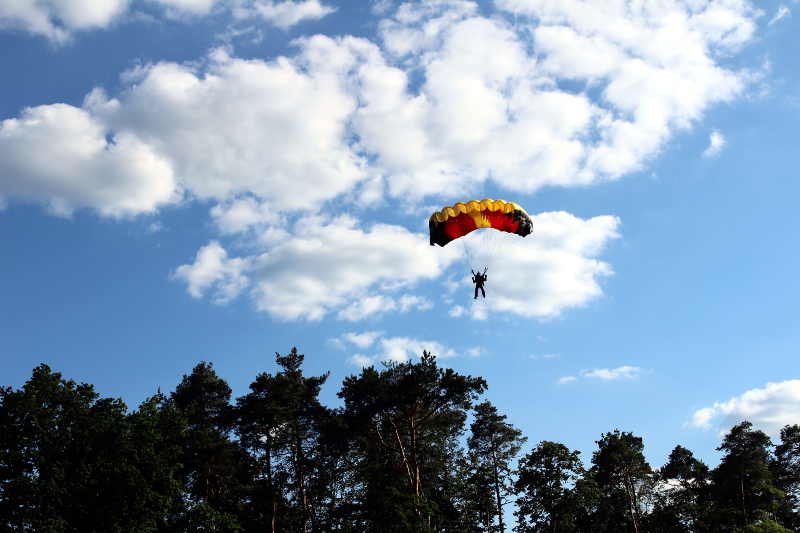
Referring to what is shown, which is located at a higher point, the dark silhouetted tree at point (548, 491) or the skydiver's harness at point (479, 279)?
the skydiver's harness at point (479, 279)

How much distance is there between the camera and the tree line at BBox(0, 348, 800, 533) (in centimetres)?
2947

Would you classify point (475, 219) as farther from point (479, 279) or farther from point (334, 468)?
point (334, 468)

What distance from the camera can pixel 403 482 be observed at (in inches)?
1625

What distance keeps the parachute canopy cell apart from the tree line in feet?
34.1

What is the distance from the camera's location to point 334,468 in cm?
4488

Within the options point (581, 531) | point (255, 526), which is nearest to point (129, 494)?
point (255, 526)

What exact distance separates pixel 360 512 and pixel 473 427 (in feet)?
48.3

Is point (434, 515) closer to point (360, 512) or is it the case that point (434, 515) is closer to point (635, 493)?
point (360, 512)

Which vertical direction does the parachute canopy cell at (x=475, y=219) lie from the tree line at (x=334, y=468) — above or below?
above

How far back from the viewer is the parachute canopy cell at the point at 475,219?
110ft

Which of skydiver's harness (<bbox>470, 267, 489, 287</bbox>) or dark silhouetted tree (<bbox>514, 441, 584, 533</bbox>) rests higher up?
skydiver's harness (<bbox>470, 267, 489, 287</bbox>)

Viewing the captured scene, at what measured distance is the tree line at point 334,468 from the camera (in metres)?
29.5

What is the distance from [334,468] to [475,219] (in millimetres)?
20952

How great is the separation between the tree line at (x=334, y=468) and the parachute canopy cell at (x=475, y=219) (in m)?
10.4
